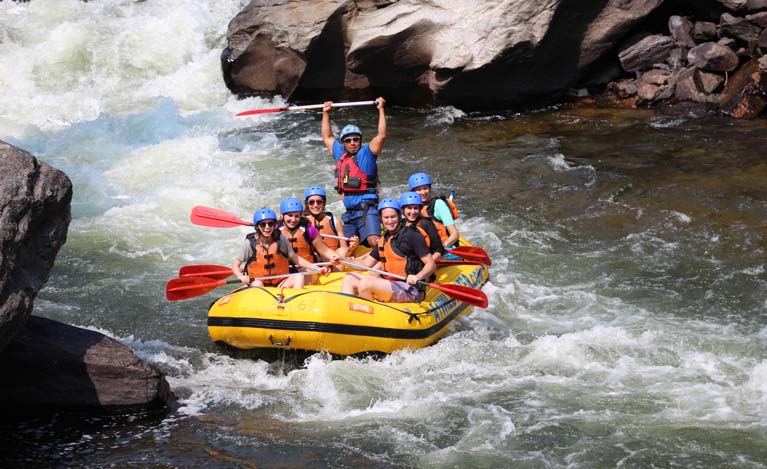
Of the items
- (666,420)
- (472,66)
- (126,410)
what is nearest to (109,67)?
(472,66)

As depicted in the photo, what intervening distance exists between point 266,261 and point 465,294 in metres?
1.59

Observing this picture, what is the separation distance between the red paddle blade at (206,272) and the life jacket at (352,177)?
1.52m

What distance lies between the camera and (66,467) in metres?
5.07

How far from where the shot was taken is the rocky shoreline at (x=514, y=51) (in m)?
12.6

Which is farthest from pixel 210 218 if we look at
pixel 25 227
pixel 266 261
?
pixel 25 227

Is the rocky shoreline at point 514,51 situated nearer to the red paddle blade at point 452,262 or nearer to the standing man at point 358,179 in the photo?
the standing man at point 358,179

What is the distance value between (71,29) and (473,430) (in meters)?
13.1

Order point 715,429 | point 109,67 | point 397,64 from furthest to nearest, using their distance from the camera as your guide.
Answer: point 109,67, point 397,64, point 715,429

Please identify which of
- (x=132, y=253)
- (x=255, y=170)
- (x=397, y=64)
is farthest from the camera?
(x=397, y=64)

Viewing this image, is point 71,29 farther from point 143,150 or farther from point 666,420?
point 666,420

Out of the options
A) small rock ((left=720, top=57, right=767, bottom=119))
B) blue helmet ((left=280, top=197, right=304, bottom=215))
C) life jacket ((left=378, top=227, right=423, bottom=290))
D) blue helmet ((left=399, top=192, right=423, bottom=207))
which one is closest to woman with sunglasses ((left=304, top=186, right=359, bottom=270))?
blue helmet ((left=280, top=197, right=304, bottom=215))

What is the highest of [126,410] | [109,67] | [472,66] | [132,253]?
[109,67]

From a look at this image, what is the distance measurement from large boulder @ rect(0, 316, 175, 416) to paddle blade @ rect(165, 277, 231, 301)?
146cm

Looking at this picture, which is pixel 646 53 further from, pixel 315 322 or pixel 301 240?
pixel 315 322
